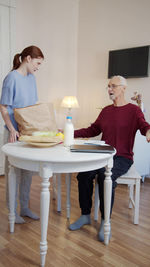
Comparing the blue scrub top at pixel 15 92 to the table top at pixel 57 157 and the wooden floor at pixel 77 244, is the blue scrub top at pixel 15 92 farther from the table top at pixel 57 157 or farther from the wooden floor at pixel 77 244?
the wooden floor at pixel 77 244

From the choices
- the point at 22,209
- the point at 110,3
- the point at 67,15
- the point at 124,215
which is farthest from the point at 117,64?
the point at 22,209

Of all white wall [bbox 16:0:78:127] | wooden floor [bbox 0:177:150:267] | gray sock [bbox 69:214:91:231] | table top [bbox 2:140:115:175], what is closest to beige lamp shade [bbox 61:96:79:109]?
white wall [bbox 16:0:78:127]

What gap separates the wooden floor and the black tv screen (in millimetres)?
1857

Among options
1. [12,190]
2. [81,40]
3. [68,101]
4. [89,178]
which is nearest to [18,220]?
[12,190]

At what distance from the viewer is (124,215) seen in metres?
2.25

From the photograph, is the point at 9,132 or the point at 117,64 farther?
the point at 117,64

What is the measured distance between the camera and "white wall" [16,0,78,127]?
3.50 m

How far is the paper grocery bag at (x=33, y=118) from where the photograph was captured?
5.97 feet

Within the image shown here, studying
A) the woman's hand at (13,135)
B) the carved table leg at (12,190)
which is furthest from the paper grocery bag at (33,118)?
the carved table leg at (12,190)

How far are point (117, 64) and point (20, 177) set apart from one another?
224 centimetres

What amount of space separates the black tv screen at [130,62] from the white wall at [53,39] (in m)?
0.77

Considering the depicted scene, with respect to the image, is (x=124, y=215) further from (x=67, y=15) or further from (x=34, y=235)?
(x=67, y=15)

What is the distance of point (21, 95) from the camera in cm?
197

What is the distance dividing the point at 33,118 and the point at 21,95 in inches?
9.4
